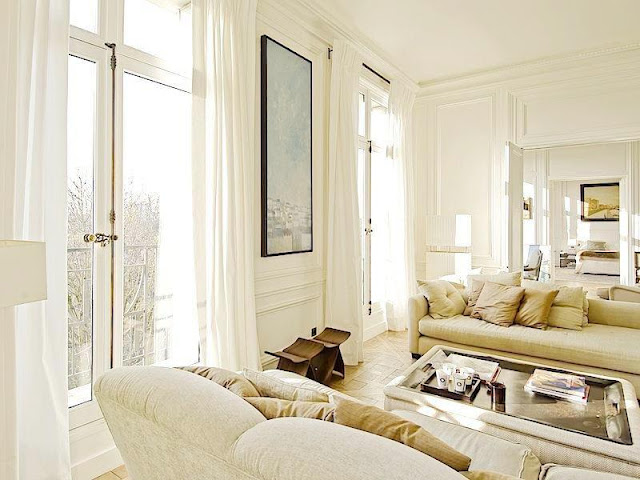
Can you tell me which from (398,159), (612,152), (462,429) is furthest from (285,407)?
(612,152)

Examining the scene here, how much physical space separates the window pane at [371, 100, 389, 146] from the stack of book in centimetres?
324

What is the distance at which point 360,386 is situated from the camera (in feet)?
10.9

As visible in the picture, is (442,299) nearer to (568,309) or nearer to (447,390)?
(568,309)

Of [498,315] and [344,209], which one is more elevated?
[344,209]

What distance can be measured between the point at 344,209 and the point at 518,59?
2890 mm

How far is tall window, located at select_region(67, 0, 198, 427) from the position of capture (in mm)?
2160

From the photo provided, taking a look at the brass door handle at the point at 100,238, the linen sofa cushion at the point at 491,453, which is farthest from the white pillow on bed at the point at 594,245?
the brass door handle at the point at 100,238

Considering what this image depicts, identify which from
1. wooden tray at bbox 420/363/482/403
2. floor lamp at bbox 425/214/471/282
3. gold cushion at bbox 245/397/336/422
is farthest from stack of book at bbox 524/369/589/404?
floor lamp at bbox 425/214/471/282

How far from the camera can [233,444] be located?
953 millimetres

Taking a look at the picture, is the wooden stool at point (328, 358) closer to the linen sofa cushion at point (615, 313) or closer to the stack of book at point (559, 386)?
the stack of book at point (559, 386)

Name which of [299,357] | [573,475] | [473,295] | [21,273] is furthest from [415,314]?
[21,273]

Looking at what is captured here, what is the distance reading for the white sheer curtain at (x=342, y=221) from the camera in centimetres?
384

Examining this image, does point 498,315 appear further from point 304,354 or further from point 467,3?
Result: point 467,3

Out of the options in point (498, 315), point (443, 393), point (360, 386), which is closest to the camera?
point (443, 393)
